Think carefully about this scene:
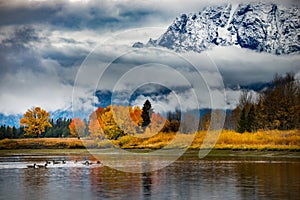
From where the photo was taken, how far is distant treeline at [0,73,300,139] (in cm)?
10100

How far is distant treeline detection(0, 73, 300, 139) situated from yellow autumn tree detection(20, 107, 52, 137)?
32.2ft

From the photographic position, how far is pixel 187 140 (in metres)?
95.4

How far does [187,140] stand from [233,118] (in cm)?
4170

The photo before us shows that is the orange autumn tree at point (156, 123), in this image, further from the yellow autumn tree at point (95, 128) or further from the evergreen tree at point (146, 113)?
the yellow autumn tree at point (95, 128)

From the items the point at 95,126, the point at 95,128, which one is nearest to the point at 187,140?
the point at 95,128

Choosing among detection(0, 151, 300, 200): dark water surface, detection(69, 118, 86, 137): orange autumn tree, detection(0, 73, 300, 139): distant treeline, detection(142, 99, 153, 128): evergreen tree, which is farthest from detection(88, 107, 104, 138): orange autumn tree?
detection(0, 151, 300, 200): dark water surface

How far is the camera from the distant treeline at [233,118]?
10100 centimetres

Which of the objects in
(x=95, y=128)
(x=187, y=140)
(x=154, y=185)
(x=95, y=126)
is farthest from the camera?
(x=95, y=126)

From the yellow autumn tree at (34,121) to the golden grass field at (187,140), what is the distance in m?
13.0

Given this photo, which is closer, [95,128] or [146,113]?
[95,128]

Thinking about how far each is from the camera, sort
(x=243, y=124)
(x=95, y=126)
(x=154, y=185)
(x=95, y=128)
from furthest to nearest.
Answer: (x=95, y=126)
(x=95, y=128)
(x=243, y=124)
(x=154, y=185)

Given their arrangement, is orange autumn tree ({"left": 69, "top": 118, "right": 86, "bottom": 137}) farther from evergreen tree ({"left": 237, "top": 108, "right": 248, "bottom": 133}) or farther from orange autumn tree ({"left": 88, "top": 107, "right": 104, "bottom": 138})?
evergreen tree ({"left": 237, "top": 108, "right": 248, "bottom": 133})

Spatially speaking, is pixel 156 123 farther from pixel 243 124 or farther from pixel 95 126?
pixel 243 124

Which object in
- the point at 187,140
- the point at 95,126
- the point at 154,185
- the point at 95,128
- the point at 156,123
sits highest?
the point at 156,123
